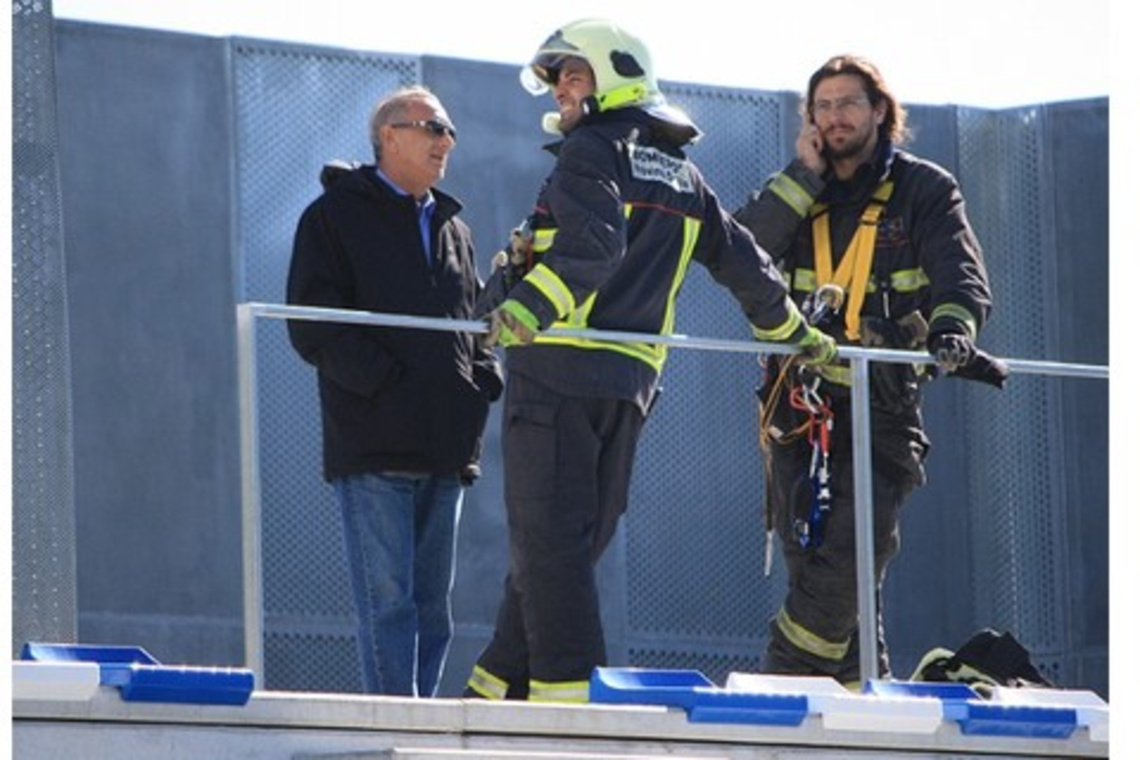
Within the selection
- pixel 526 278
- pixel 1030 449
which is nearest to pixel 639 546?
pixel 1030 449

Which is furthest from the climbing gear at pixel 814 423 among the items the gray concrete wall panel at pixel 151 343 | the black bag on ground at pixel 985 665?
the gray concrete wall panel at pixel 151 343

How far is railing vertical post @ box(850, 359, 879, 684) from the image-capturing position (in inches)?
339

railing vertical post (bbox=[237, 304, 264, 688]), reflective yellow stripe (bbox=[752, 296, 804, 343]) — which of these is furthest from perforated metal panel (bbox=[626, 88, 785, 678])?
railing vertical post (bbox=[237, 304, 264, 688])

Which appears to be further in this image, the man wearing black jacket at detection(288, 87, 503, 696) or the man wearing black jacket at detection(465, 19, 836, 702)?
the man wearing black jacket at detection(288, 87, 503, 696)

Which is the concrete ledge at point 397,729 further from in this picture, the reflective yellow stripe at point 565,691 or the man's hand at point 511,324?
the man's hand at point 511,324

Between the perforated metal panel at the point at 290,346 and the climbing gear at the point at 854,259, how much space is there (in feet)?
15.4

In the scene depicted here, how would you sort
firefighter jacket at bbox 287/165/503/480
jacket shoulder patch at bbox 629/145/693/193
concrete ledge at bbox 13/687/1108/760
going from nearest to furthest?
concrete ledge at bbox 13/687/1108/760, jacket shoulder patch at bbox 629/145/693/193, firefighter jacket at bbox 287/165/503/480

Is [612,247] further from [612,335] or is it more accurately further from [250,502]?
[250,502]

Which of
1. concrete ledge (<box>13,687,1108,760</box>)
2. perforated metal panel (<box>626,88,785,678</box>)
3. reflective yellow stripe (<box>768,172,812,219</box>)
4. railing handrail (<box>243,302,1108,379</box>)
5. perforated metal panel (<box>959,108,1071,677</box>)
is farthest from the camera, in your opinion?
perforated metal panel (<box>959,108,1071,677</box>)

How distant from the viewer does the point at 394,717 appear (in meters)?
7.36

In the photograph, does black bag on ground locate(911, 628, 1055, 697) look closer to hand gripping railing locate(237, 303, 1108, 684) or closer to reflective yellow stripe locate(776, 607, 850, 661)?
reflective yellow stripe locate(776, 607, 850, 661)

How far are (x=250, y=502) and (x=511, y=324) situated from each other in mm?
843

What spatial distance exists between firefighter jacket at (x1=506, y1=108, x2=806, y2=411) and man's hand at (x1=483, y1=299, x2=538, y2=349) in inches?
1.0

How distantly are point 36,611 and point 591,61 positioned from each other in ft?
7.41
